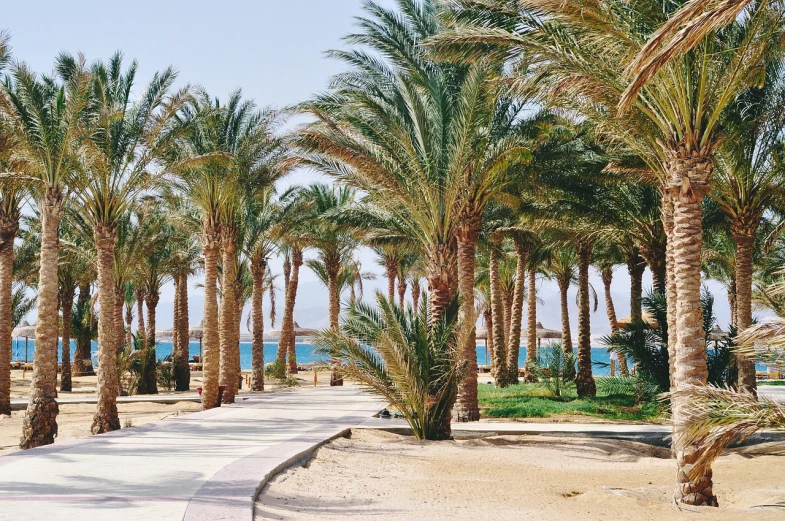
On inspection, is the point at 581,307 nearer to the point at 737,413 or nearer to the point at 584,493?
the point at 584,493

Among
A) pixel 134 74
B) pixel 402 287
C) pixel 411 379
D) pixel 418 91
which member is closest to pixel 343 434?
pixel 411 379

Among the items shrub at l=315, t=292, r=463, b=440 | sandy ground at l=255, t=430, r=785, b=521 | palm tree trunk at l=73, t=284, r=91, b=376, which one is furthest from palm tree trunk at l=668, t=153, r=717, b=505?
palm tree trunk at l=73, t=284, r=91, b=376

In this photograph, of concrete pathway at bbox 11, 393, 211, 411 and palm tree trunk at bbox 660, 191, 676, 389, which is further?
concrete pathway at bbox 11, 393, 211, 411

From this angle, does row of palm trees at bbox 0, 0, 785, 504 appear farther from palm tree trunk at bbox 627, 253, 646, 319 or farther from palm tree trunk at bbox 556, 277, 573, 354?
palm tree trunk at bbox 556, 277, 573, 354

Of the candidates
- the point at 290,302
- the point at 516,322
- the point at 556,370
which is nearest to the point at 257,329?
the point at 290,302

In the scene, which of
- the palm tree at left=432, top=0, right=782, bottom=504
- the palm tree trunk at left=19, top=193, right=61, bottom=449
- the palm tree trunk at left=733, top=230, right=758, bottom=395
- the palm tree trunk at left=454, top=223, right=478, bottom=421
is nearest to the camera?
the palm tree at left=432, top=0, right=782, bottom=504

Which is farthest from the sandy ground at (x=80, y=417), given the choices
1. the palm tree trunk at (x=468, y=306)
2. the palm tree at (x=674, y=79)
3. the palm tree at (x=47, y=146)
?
the palm tree at (x=674, y=79)

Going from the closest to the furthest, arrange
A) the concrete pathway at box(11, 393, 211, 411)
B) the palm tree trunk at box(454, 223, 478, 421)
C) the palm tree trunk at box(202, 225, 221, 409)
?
the palm tree trunk at box(454, 223, 478, 421), the palm tree trunk at box(202, 225, 221, 409), the concrete pathway at box(11, 393, 211, 411)

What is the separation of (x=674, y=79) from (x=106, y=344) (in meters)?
12.3

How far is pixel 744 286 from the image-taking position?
17.4m

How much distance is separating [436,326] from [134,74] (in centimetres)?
952

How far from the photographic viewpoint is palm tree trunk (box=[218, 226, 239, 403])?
20.9 m

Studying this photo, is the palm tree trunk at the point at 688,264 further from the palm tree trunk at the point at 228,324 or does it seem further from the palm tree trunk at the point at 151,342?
the palm tree trunk at the point at 151,342

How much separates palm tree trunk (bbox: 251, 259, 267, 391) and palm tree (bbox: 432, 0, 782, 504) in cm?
1762
